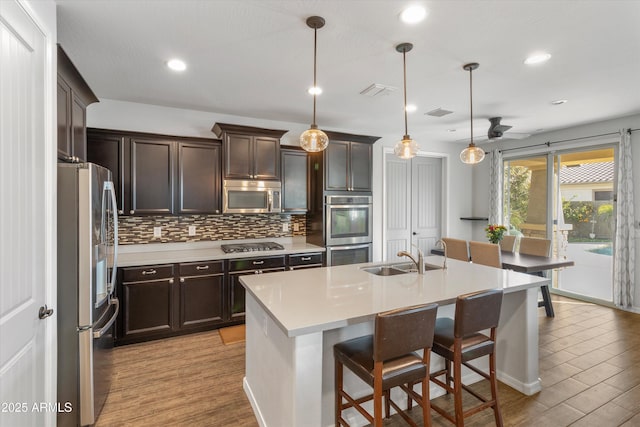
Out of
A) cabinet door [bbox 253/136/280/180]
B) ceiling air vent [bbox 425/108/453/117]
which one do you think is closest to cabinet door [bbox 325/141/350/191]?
cabinet door [bbox 253/136/280/180]

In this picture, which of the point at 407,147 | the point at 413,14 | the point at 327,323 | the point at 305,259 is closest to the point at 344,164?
the point at 305,259

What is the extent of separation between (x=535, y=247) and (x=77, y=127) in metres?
5.29

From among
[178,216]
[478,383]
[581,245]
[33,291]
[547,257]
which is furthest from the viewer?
[581,245]

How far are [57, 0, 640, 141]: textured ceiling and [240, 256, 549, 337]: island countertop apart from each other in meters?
1.79

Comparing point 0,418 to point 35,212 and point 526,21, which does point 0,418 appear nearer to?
point 35,212

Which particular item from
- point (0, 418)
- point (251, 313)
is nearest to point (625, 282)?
point (251, 313)

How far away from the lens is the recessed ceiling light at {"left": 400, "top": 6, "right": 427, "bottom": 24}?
6.48 ft

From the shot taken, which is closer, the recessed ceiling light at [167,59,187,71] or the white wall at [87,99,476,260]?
the recessed ceiling light at [167,59,187,71]

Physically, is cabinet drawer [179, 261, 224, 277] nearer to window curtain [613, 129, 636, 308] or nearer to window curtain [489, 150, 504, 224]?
window curtain [489, 150, 504, 224]

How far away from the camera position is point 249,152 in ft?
12.9

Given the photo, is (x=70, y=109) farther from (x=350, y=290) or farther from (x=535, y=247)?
(x=535, y=247)

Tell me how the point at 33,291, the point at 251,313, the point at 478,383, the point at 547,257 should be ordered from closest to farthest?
1. the point at 33,291
2. the point at 251,313
3. the point at 478,383
4. the point at 547,257

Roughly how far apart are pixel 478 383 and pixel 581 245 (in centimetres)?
375

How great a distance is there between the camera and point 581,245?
4.93m
